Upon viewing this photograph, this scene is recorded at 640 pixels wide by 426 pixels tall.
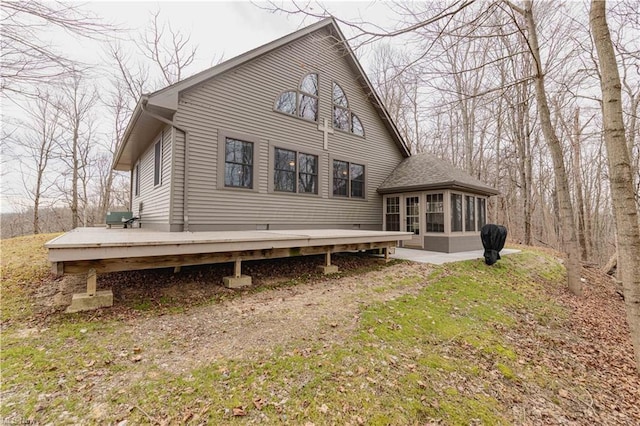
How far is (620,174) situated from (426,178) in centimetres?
659

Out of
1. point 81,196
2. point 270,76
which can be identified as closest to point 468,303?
point 270,76

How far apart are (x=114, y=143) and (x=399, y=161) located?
1935 centimetres

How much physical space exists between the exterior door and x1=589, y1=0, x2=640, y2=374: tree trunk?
267 inches

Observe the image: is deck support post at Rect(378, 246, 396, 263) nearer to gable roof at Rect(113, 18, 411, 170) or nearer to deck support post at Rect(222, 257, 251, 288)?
deck support post at Rect(222, 257, 251, 288)

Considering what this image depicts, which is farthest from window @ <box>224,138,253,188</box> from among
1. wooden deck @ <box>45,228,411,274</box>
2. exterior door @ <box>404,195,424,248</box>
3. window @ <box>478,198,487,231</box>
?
window @ <box>478,198,487,231</box>

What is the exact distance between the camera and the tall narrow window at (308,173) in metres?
9.16

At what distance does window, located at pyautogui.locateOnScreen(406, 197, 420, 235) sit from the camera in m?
10.8

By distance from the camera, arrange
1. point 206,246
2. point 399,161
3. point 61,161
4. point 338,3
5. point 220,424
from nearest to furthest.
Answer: point 220,424 < point 338,3 < point 206,246 < point 399,161 < point 61,161

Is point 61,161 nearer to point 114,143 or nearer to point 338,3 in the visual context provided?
point 114,143

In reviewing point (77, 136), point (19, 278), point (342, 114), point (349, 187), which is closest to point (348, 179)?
point (349, 187)

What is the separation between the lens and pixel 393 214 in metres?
11.6

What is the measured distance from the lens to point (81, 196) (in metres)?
19.4

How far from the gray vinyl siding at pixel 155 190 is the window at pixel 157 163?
0.52 feet

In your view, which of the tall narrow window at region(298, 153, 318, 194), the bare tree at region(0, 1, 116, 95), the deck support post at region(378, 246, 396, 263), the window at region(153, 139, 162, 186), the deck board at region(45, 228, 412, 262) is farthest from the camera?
the tall narrow window at region(298, 153, 318, 194)
